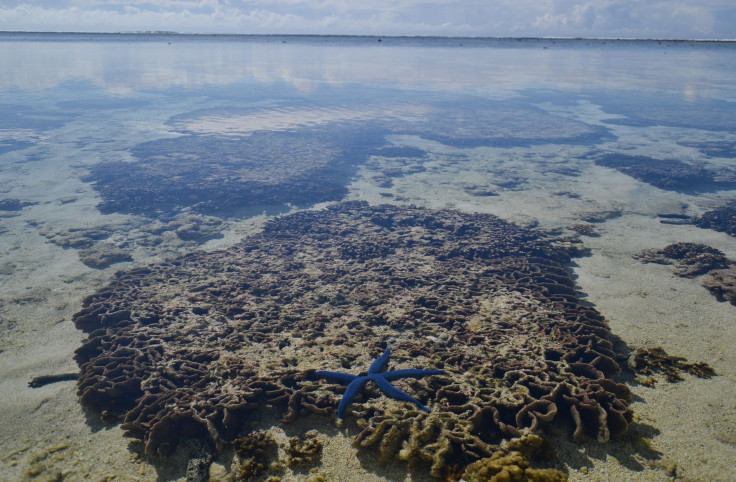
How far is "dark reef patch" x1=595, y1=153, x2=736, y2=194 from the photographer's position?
51.5 feet

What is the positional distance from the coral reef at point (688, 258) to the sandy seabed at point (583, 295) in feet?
0.99

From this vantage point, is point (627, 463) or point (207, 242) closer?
point (627, 463)

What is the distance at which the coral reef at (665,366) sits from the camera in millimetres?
6215

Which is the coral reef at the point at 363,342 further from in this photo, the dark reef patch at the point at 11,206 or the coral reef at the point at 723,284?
the dark reef patch at the point at 11,206

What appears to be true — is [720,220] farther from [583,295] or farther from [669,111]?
[669,111]

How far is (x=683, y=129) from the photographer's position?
82.8 ft

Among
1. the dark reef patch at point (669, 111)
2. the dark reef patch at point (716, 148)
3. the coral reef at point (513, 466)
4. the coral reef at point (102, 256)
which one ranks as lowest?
the coral reef at point (102, 256)

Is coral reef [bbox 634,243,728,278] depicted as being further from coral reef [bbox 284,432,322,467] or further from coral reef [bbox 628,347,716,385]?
coral reef [bbox 284,432,322,467]

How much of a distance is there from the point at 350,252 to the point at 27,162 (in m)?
15.1

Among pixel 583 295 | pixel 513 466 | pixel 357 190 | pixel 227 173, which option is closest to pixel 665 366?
pixel 583 295

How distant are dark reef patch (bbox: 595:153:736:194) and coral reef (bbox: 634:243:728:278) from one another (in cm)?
580

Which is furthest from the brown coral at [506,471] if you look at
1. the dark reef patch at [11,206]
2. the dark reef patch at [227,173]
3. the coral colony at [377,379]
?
the dark reef patch at [11,206]

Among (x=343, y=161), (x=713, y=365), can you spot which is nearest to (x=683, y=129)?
(x=343, y=161)

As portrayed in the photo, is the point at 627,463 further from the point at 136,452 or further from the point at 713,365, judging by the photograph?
the point at 136,452
